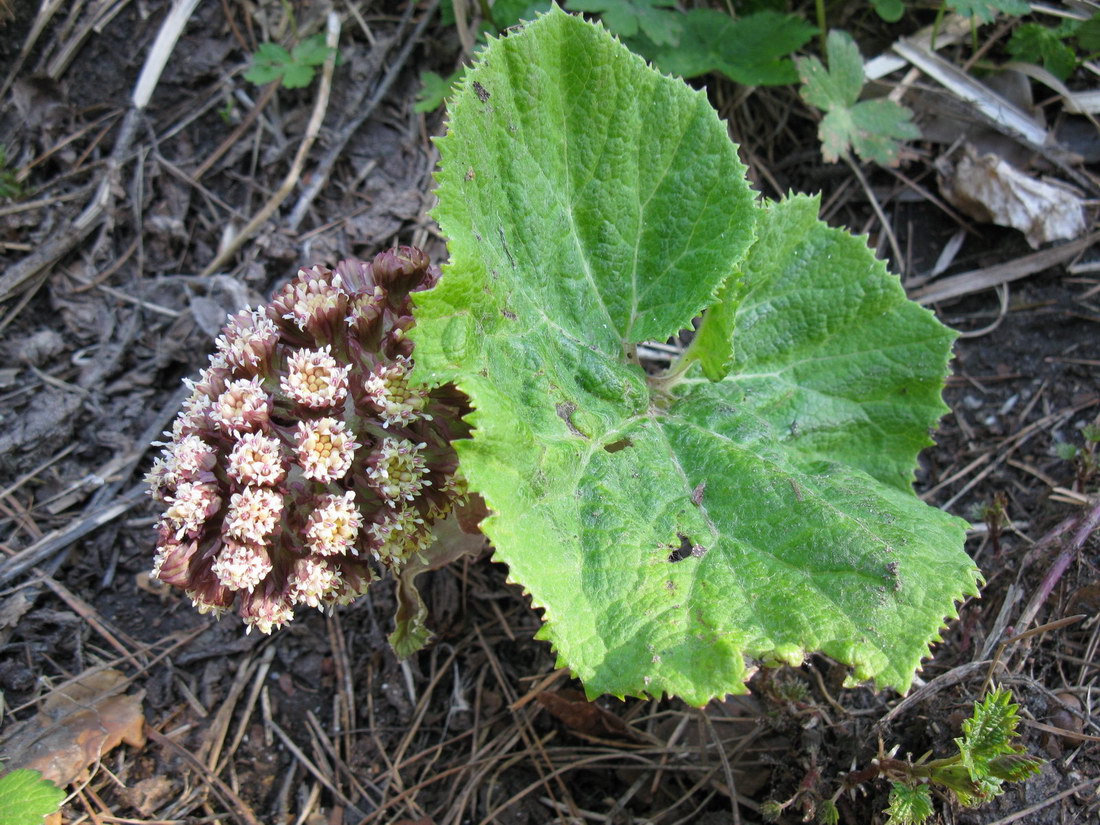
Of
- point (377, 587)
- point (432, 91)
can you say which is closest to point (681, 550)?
point (377, 587)

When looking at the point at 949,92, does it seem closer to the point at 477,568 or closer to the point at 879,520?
the point at 879,520

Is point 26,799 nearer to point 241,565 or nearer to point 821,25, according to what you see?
point 241,565

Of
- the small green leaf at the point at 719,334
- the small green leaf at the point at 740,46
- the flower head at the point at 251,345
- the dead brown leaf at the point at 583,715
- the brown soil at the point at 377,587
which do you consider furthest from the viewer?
the small green leaf at the point at 740,46

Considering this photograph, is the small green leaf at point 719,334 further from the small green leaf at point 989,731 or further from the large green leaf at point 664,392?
the small green leaf at point 989,731

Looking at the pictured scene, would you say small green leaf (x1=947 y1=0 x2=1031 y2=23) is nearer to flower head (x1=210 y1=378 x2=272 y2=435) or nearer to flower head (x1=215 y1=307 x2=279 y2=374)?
flower head (x1=215 y1=307 x2=279 y2=374)

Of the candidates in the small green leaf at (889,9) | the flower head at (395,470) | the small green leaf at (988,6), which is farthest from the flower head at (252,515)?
the small green leaf at (889,9)

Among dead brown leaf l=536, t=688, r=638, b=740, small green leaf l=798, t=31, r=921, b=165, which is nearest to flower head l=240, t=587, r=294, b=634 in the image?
dead brown leaf l=536, t=688, r=638, b=740

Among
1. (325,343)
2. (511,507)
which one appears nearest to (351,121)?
(325,343)
